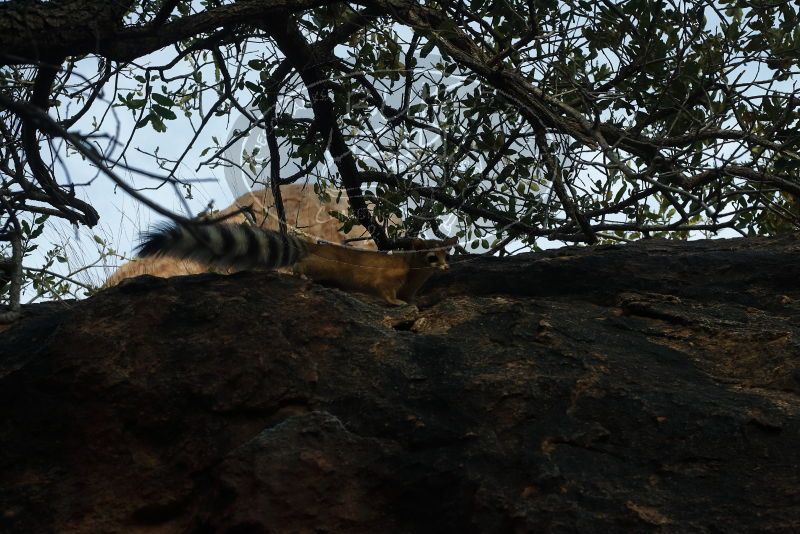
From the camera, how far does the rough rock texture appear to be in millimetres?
3531

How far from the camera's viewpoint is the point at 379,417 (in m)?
3.89

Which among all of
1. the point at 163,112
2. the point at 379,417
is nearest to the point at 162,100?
the point at 163,112

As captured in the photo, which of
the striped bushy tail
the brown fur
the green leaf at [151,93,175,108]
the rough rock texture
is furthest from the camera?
the brown fur

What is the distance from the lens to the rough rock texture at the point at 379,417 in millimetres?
3531

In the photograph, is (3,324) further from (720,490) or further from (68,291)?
(720,490)

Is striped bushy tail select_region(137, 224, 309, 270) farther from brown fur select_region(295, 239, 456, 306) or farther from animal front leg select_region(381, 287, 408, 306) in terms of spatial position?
animal front leg select_region(381, 287, 408, 306)

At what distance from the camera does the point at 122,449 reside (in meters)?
3.87

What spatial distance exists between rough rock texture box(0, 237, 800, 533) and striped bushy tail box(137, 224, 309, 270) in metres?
0.20

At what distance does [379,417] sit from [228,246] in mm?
1780

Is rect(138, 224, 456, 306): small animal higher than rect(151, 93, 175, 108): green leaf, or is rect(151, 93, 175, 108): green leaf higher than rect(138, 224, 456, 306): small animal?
rect(151, 93, 175, 108): green leaf

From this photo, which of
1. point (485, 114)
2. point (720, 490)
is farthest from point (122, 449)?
point (485, 114)

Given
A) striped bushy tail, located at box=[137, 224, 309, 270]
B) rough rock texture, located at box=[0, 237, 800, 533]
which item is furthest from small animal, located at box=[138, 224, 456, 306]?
rough rock texture, located at box=[0, 237, 800, 533]

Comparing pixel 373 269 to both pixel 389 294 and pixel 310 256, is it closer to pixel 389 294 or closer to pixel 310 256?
pixel 389 294

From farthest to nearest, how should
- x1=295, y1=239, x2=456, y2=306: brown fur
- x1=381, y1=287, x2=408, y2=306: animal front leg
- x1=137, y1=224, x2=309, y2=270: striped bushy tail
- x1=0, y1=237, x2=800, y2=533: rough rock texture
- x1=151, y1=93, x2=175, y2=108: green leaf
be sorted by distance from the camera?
x1=381, y1=287, x2=408, y2=306: animal front leg
x1=295, y1=239, x2=456, y2=306: brown fur
x1=151, y1=93, x2=175, y2=108: green leaf
x1=137, y1=224, x2=309, y2=270: striped bushy tail
x1=0, y1=237, x2=800, y2=533: rough rock texture
